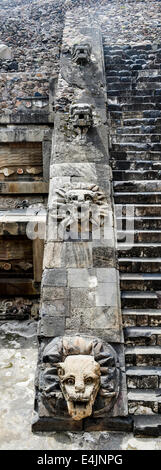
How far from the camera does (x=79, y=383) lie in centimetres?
337

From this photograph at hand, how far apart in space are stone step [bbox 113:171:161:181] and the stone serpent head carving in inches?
112

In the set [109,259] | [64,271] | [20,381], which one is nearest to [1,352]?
[20,381]

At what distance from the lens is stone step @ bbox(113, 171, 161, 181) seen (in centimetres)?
586

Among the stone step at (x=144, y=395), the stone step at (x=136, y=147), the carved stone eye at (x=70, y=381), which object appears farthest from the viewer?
the stone step at (x=136, y=147)

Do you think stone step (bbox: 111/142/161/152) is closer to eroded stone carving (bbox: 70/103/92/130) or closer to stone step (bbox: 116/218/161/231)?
eroded stone carving (bbox: 70/103/92/130)

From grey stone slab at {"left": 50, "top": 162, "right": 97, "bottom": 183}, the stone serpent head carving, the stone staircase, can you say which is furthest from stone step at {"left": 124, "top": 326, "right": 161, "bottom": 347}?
grey stone slab at {"left": 50, "top": 162, "right": 97, "bottom": 183}

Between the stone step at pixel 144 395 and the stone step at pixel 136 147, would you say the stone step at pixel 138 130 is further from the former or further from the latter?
→ the stone step at pixel 144 395

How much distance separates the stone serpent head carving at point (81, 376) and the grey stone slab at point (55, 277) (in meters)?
0.70

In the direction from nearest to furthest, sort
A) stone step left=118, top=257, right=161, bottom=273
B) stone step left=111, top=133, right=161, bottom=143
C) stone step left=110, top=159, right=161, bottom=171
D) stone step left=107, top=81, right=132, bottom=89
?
1. stone step left=118, top=257, right=161, bottom=273
2. stone step left=110, top=159, right=161, bottom=171
3. stone step left=111, top=133, right=161, bottom=143
4. stone step left=107, top=81, right=132, bottom=89

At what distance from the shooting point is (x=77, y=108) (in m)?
5.96

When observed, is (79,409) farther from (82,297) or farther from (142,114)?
(142,114)

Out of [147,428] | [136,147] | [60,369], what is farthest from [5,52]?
[147,428]

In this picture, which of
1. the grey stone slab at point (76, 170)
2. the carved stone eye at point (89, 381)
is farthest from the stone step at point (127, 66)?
the carved stone eye at point (89, 381)

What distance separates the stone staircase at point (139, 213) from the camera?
4.07 meters
